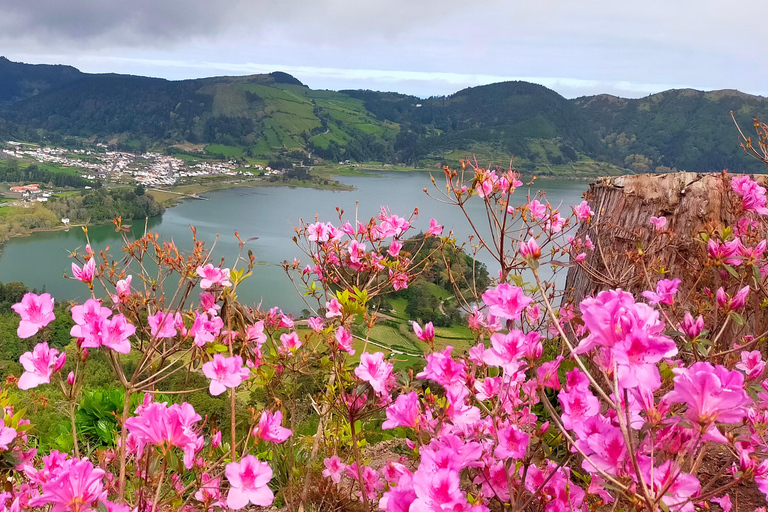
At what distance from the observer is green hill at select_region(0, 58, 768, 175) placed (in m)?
57.1

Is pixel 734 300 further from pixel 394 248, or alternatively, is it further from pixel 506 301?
pixel 394 248

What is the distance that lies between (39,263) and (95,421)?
33.5m

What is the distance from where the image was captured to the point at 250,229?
97.1 feet

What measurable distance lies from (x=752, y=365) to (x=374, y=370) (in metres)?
0.92

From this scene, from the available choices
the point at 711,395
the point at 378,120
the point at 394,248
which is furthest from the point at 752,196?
the point at 378,120

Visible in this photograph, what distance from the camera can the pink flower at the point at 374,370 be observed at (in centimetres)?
105

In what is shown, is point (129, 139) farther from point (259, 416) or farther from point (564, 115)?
point (259, 416)

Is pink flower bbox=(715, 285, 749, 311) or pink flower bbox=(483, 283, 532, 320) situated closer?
pink flower bbox=(483, 283, 532, 320)

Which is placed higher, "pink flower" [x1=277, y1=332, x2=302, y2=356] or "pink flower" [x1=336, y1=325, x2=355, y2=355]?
"pink flower" [x1=336, y1=325, x2=355, y2=355]

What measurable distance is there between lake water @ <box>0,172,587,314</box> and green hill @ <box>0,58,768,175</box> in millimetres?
21342

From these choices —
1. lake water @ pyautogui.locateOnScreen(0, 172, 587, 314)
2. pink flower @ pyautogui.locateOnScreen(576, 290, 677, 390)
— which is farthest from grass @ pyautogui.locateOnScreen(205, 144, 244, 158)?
pink flower @ pyautogui.locateOnScreen(576, 290, 677, 390)

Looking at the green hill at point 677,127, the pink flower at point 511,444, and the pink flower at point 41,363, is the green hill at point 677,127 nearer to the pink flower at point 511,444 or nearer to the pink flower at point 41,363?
the pink flower at point 511,444

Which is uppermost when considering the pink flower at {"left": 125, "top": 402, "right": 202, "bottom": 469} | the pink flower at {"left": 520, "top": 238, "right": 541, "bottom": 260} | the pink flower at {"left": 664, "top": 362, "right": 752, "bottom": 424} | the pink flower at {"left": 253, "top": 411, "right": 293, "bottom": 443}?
the pink flower at {"left": 520, "top": 238, "right": 541, "bottom": 260}

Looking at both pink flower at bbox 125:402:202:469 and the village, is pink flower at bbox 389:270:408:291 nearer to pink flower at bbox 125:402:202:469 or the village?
pink flower at bbox 125:402:202:469
